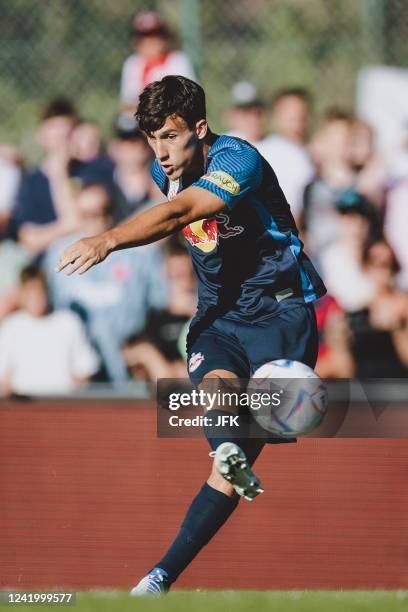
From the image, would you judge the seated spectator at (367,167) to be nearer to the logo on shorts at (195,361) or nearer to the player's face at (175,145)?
the logo on shorts at (195,361)

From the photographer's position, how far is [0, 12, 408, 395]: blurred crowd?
888cm

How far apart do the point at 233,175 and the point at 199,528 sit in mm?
1596

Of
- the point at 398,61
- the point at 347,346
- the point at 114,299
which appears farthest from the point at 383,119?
the point at 114,299

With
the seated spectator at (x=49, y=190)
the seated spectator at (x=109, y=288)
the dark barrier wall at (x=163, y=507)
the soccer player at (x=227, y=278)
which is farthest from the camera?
the seated spectator at (x=49, y=190)

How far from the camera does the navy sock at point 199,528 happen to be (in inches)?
232

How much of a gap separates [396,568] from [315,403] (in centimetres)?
240

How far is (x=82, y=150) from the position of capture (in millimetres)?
9359

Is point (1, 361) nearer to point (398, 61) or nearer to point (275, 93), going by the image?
point (275, 93)

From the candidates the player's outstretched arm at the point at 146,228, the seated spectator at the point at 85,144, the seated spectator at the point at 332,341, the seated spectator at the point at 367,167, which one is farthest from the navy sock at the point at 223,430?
the seated spectator at the point at 85,144

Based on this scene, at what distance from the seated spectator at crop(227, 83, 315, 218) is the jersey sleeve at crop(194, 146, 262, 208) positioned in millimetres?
3375

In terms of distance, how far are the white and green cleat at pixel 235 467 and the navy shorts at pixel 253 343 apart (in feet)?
1.36

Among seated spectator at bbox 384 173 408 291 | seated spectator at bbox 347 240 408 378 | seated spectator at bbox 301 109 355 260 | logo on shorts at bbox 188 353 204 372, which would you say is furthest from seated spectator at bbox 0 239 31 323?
logo on shorts at bbox 188 353 204 372

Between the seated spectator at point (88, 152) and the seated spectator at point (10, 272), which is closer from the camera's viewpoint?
the seated spectator at point (10, 272)

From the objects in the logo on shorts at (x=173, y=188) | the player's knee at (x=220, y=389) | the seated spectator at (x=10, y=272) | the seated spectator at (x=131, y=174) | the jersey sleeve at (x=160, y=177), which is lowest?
the seated spectator at (x=10, y=272)
